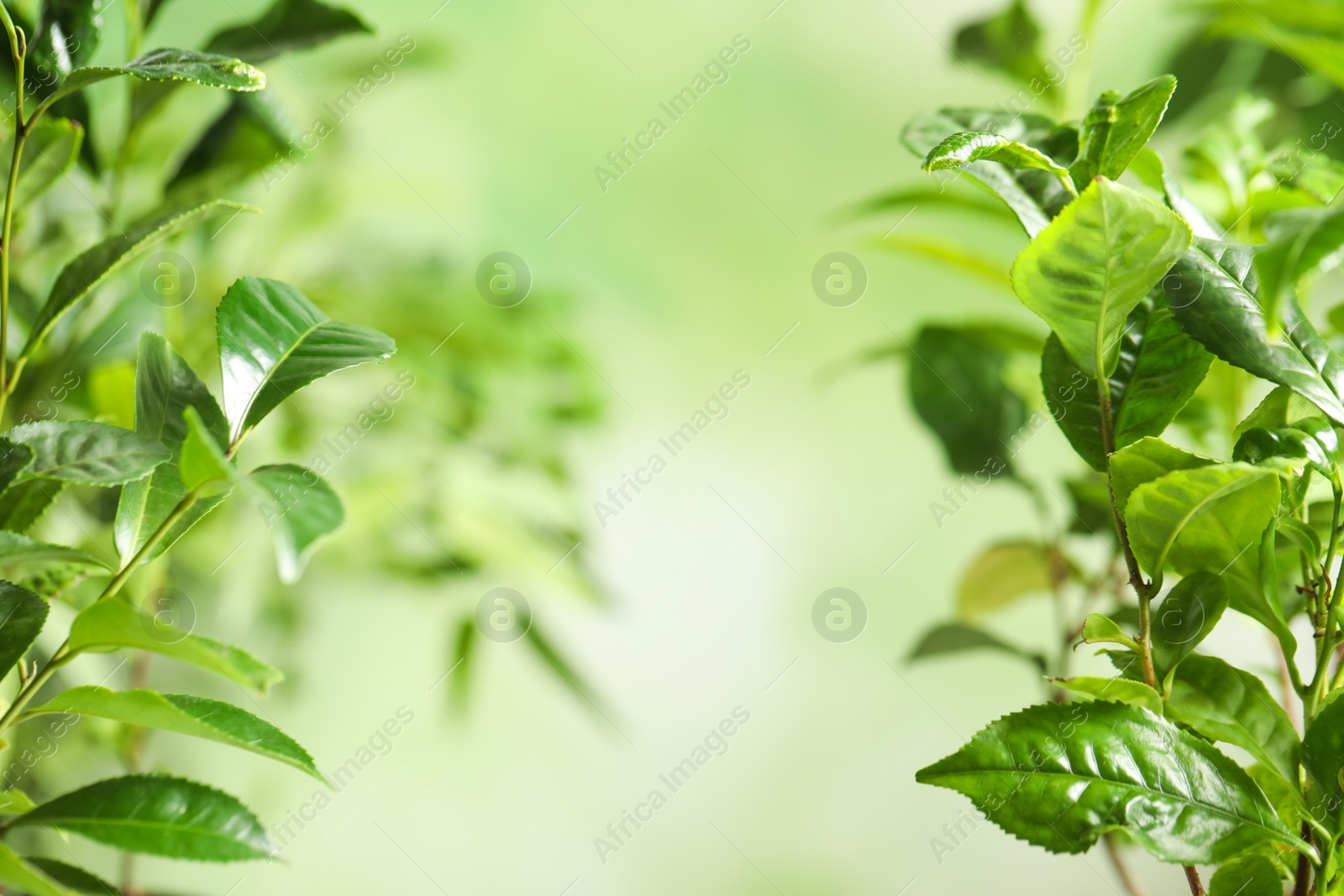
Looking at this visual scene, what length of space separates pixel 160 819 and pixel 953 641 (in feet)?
1.95

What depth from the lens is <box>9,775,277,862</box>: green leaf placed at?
35 centimetres

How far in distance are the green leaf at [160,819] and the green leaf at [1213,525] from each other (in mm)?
417

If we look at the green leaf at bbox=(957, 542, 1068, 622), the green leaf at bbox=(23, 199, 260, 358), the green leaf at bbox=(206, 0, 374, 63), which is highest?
the green leaf at bbox=(206, 0, 374, 63)

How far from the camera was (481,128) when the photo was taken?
4.21ft

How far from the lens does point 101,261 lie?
461mm

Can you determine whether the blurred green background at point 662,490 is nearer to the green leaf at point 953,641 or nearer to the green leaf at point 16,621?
the green leaf at point 953,641

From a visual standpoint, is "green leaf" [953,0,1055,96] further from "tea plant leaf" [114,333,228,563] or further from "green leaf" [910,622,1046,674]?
"tea plant leaf" [114,333,228,563]

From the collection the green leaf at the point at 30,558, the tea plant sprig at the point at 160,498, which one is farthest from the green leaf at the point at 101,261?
the green leaf at the point at 30,558

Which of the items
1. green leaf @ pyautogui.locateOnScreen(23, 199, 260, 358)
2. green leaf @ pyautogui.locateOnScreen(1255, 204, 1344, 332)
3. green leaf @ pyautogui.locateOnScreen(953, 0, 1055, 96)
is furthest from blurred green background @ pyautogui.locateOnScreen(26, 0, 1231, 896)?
green leaf @ pyautogui.locateOnScreen(1255, 204, 1344, 332)

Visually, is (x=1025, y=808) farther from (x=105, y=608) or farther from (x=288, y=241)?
(x=288, y=241)

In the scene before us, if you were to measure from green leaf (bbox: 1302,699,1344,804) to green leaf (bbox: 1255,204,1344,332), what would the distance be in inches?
7.3

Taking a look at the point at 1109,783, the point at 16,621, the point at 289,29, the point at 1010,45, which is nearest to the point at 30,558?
the point at 16,621

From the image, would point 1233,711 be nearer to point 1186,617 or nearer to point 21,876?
point 1186,617

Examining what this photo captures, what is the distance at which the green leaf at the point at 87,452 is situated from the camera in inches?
14.4
